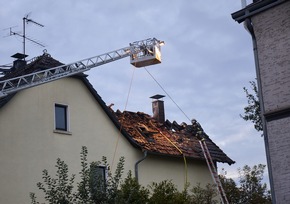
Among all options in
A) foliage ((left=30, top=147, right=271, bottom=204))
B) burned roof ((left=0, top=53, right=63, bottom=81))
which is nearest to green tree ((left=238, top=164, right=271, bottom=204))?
foliage ((left=30, top=147, right=271, bottom=204))

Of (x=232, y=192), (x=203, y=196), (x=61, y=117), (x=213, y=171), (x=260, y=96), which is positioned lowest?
(x=203, y=196)

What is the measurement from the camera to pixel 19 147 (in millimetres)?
17094

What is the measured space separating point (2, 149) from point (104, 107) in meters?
→ 4.73

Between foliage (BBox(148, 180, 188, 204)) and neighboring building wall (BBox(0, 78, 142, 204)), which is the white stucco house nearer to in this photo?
neighboring building wall (BBox(0, 78, 142, 204))

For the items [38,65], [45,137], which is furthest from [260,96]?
[38,65]

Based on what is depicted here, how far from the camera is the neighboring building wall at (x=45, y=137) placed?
16.8m

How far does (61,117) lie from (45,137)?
119 centimetres

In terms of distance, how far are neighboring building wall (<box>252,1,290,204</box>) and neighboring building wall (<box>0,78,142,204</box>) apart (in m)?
7.37

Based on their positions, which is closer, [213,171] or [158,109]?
[213,171]

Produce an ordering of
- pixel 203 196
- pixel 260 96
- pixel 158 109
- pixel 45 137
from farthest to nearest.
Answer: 1. pixel 158 109
2. pixel 203 196
3. pixel 45 137
4. pixel 260 96

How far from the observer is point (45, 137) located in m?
18.0

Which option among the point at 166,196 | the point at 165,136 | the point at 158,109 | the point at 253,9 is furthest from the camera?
the point at 158,109

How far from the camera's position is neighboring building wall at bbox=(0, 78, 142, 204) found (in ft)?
55.2

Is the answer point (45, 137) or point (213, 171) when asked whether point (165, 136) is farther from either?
point (45, 137)
